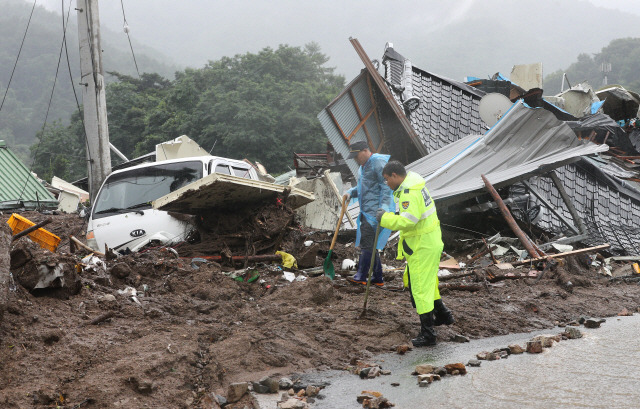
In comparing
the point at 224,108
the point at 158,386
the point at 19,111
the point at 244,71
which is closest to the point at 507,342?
the point at 158,386

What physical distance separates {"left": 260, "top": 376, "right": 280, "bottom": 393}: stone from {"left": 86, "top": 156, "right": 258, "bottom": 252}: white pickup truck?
4.67m

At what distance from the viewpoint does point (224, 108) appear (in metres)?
39.7

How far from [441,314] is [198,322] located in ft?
7.13

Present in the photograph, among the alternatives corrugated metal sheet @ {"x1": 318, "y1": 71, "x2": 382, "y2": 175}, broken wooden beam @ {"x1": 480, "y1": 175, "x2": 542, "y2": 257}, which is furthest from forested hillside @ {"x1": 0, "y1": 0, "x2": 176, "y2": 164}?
broken wooden beam @ {"x1": 480, "y1": 175, "x2": 542, "y2": 257}

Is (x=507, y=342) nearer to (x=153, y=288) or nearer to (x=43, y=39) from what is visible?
(x=153, y=288)

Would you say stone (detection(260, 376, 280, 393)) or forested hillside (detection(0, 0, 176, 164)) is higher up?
forested hillside (detection(0, 0, 176, 164))

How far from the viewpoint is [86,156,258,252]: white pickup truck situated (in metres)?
8.26

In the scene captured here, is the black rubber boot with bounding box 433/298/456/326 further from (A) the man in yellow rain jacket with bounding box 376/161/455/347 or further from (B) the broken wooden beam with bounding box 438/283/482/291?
(B) the broken wooden beam with bounding box 438/283/482/291

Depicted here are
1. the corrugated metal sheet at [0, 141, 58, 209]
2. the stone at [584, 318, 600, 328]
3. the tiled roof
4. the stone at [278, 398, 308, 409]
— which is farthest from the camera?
the corrugated metal sheet at [0, 141, 58, 209]

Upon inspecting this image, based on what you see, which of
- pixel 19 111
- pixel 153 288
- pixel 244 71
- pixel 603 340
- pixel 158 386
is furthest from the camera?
pixel 19 111

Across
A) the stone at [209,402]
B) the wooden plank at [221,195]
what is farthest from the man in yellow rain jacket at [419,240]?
the wooden plank at [221,195]

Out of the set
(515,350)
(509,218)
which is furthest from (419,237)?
(509,218)

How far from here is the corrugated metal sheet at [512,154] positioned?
1048cm

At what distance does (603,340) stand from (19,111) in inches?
3516
